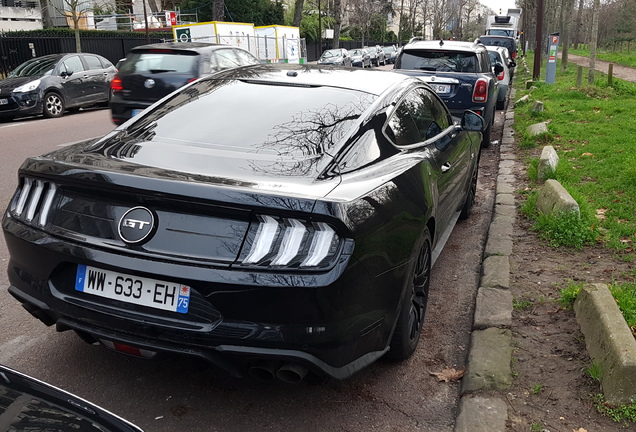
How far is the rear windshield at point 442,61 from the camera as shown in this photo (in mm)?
10039

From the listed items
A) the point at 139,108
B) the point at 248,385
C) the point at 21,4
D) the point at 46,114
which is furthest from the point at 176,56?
the point at 21,4

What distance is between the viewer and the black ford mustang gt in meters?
2.59

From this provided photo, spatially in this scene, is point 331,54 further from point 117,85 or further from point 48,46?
point 117,85

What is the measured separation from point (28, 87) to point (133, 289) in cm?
1377

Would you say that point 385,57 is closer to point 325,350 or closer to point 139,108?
point 139,108

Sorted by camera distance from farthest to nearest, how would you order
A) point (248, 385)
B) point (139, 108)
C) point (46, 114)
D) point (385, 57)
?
point (385, 57) < point (46, 114) < point (139, 108) < point (248, 385)

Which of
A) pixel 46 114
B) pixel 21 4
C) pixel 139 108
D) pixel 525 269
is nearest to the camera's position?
pixel 525 269

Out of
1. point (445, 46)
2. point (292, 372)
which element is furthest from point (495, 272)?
point (445, 46)

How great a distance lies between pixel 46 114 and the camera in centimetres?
1514

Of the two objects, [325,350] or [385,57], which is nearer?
[325,350]

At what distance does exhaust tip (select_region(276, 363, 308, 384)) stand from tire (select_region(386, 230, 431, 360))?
806 mm

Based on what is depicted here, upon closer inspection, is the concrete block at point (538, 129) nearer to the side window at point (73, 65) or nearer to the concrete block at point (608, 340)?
the concrete block at point (608, 340)

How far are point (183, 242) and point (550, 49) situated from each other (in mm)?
20520

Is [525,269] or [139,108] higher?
[139,108]
